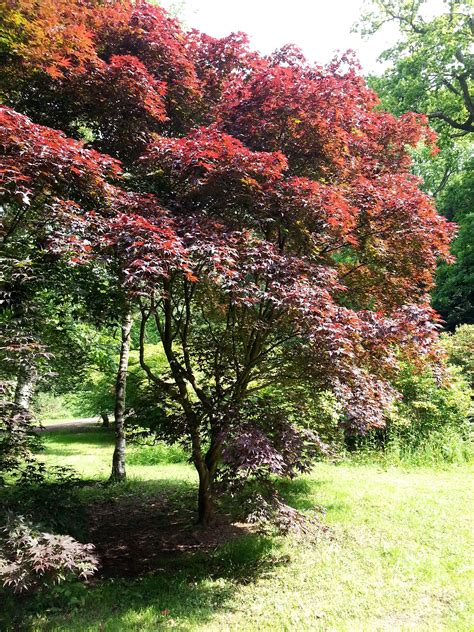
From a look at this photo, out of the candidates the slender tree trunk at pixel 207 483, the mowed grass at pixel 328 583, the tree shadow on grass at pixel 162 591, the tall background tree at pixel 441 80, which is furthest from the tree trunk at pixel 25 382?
the tall background tree at pixel 441 80

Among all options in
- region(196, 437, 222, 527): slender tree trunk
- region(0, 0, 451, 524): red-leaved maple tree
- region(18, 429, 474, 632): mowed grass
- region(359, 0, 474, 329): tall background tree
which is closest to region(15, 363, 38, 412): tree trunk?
region(0, 0, 451, 524): red-leaved maple tree

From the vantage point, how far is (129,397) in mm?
10633

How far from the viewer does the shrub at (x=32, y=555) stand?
2451 mm

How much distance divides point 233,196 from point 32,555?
115 inches

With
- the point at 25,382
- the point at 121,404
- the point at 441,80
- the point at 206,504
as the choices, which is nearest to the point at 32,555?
the point at 206,504

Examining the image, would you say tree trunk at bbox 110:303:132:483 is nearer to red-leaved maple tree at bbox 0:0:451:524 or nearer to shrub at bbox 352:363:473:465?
red-leaved maple tree at bbox 0:0:451:524

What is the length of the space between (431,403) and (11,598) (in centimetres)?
773

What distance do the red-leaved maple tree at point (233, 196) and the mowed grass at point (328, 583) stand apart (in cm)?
89

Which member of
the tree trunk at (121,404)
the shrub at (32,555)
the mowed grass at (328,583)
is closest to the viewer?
the shrub at (32,555)

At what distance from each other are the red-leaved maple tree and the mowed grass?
0.89 meters

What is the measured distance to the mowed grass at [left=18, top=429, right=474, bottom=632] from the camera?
305 centimetres

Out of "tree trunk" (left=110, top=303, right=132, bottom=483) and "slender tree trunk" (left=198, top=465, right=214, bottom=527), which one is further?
"tree trunk" (left=110, top=303, right=132, bottom=483)

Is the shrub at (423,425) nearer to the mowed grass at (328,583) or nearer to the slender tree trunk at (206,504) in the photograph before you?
the mowed grass at (328,583)

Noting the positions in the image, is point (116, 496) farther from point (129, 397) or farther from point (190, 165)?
point (190, 165)
